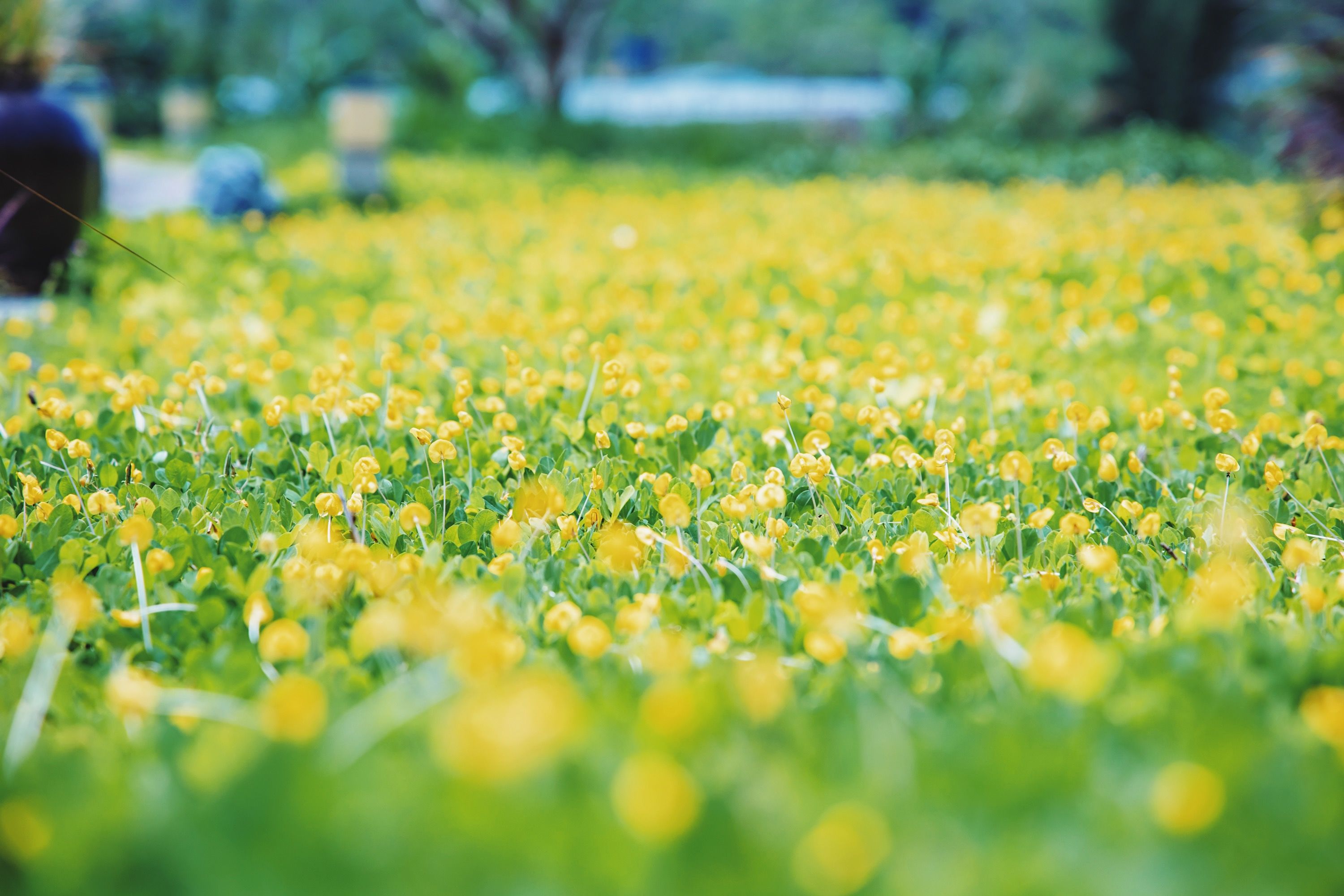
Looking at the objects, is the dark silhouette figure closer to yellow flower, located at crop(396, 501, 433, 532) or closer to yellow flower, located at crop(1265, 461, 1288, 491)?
yellow flower, located at crop(396, 501, 433, 532)

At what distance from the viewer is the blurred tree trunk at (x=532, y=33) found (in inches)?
779

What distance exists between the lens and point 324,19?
34656 millimetres

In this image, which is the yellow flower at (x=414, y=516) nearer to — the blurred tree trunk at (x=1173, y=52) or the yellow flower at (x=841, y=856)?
the yellow flower at (x=841, y=856)

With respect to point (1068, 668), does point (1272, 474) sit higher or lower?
lower

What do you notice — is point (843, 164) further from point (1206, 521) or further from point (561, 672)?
point (561, 672)

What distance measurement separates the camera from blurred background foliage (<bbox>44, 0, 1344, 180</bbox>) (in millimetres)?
14492

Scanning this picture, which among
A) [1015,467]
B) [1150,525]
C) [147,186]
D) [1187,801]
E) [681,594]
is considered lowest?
[147,186]

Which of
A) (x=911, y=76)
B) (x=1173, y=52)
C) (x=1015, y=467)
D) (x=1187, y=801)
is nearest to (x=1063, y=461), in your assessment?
(x=1015, y=467)

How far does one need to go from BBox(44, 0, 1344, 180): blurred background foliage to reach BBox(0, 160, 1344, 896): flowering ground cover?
442 centimetres

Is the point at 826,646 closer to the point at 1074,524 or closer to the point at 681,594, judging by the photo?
the point at 681,594

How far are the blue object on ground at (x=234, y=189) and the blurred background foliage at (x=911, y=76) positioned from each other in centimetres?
190

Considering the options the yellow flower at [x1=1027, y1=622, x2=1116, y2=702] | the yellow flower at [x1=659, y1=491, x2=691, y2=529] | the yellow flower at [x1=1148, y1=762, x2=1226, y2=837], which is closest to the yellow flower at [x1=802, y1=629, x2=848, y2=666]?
the yellow flower at [x1=1027, y1=622, x2=1116, y2=702]

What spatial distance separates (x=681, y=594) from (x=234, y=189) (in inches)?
355

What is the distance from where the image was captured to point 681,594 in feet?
7.30
